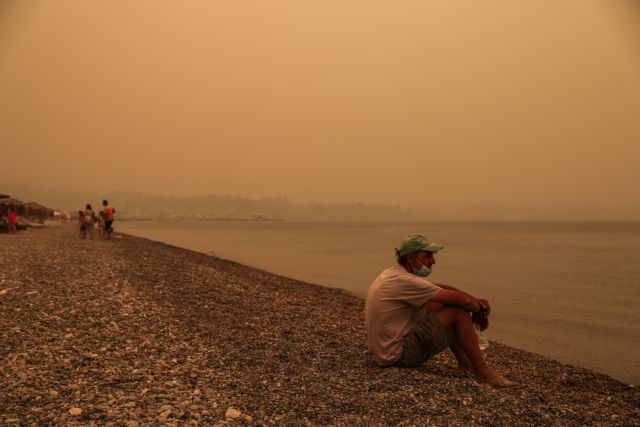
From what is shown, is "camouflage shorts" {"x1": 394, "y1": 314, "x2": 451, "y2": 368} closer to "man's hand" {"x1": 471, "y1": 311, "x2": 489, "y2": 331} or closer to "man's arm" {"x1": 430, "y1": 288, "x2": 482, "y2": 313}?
"man's arm" {"x1": 430, "y1": 288, "x2": 482, "y2": 313}

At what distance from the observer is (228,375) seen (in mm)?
5746

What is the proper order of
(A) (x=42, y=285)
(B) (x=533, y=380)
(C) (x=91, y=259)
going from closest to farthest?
(B) (x=533, y=380)
(A) (x=42, y=285)
(C) (x=91, y=259)

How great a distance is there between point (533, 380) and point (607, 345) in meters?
6.02

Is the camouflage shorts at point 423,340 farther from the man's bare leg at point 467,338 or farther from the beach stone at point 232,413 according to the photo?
the beach stone at point 232,413

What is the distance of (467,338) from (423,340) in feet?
1.74

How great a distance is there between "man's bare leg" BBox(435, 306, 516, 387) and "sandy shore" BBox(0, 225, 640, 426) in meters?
0.20

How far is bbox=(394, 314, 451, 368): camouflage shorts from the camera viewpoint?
18.8ft

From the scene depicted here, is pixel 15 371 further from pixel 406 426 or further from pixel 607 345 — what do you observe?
pixel 607 345

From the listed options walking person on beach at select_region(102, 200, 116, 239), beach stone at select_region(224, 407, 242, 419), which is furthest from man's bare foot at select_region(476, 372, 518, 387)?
walking person on beach at select_region(102, 200, 116, 239)

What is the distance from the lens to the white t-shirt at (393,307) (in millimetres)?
5629

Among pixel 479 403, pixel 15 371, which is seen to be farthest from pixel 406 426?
pixel 15 371

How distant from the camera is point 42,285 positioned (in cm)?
1038

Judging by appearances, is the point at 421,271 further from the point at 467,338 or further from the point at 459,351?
the point at 459,351

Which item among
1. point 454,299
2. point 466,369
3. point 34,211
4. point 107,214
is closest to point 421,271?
point 454,299
